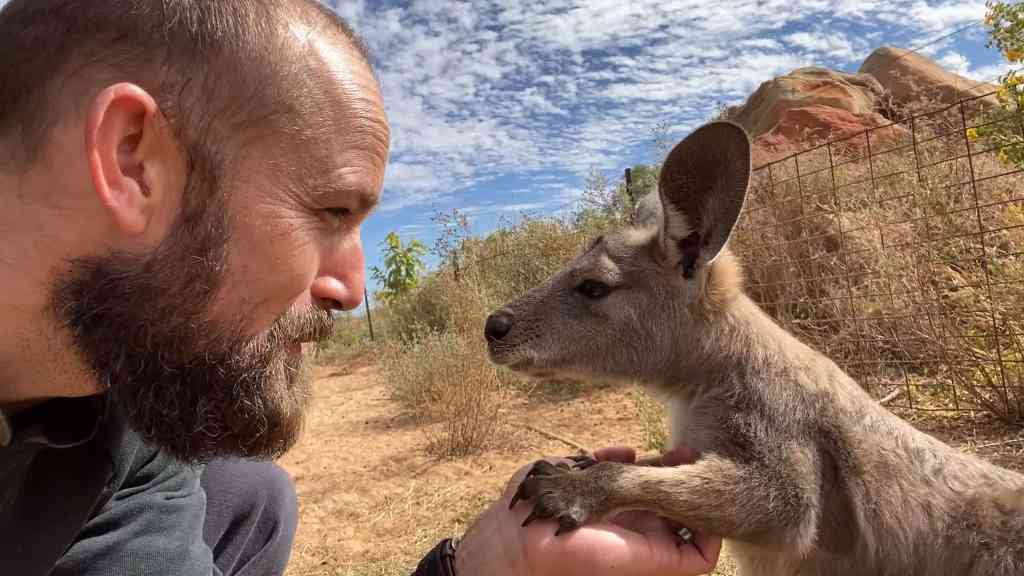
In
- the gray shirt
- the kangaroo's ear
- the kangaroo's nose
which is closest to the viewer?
the gray shirt

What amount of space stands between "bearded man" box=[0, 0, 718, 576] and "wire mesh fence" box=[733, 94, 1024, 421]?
4944mm

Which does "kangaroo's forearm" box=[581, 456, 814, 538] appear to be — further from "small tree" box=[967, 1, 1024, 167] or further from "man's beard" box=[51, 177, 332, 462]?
"small tree" box=[967, 1, 1024, 167]

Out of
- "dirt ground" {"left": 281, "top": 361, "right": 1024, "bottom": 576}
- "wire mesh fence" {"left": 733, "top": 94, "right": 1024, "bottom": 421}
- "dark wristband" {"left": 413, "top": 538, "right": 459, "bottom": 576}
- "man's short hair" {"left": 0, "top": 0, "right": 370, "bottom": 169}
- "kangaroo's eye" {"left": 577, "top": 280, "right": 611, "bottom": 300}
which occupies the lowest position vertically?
"dirt ground" {"left": 281, "top": 361, "right": 1024, "bottom": 576}

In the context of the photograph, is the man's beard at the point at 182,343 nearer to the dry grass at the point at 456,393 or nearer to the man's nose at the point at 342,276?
the man's nose at the point at 342,276

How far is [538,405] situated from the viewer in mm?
9172

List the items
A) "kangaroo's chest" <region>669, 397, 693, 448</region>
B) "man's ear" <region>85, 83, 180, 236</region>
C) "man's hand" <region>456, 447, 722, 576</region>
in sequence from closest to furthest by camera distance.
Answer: "man's ear" <region>85, 83, 180, 236</region> → "man's hand" <region>456, 447, 722, 576</region> → "kangaroo's chest" <region>669, 397, 693, 448</region>

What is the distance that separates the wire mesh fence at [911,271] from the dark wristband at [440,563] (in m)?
5.20

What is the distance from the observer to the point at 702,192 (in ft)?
10.00

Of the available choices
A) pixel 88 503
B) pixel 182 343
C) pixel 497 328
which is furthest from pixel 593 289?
pixel 88 503

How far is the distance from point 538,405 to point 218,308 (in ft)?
23.9

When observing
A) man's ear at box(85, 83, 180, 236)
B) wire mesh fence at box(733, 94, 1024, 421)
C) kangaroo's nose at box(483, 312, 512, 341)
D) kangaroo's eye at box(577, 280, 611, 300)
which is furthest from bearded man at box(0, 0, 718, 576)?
wire mesh fence at box(733, 94, 1024, 421)

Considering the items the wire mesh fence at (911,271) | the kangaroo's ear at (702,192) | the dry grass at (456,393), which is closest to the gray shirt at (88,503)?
→ the kangaroo's ear at (702,192)

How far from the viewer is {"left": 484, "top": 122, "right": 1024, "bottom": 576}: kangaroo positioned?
101 inches

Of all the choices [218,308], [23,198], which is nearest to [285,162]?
[218,308]
